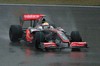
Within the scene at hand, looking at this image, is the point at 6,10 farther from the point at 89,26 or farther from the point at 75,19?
the point at 89,26

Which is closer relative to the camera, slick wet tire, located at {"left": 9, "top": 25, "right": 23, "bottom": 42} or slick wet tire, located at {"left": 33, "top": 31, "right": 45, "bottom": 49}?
slick wet tire, located at {"left": 33, "top": 31, "right": 45, "bottom": 49}

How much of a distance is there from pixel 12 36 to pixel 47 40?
2.01 meters

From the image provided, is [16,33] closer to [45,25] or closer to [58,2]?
[45,25]

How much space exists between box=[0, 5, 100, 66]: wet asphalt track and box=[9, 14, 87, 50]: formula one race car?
0.25m

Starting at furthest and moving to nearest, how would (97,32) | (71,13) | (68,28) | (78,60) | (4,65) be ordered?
(71,13), (68,28), (97,32), (78,60), (4,65)

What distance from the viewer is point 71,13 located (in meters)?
31.1

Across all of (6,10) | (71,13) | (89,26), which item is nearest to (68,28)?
(89,26)

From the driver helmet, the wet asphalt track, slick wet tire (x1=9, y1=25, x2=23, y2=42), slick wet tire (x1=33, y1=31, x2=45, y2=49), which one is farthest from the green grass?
Answer: slick wet tire (x1=33, y1=31, x2=45, y2=49)

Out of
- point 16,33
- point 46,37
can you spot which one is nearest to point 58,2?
point 16,33

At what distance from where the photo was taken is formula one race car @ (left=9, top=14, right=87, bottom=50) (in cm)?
1597

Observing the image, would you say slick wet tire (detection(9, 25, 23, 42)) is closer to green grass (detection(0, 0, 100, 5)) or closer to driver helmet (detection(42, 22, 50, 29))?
driver helmet (detection(42, 22, 50, 29))

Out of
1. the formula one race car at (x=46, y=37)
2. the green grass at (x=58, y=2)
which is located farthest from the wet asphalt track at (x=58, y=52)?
the green grass at (x=58, y=2)

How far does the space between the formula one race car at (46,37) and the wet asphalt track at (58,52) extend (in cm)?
25

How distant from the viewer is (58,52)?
51.4ft
